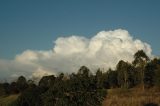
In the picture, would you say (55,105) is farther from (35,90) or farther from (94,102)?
(35,90)

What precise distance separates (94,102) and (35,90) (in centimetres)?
821

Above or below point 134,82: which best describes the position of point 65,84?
below

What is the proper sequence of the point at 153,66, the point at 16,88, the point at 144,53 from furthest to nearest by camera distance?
the point at 16,88 < the point at 153,66 < the point at 144,53


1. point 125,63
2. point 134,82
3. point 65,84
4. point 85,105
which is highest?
point 125,63

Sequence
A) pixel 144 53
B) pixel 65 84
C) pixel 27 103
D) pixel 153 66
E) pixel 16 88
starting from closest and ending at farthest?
pixel 65 84, pixel 27 103, pixel 144 53, pixel 153 66, pixel 16 88

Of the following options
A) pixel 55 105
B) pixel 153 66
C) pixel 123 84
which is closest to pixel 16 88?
pixel 123 84

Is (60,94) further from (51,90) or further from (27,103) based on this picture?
(27,103)

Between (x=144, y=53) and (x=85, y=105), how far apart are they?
166ft

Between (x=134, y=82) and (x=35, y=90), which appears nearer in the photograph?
(x=35, y=90)

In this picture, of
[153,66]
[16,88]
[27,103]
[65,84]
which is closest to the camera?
[65,84]

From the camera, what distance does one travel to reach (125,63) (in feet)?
274

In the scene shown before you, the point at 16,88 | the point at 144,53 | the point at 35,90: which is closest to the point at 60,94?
the point at 35,90

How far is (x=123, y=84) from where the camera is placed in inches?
3221

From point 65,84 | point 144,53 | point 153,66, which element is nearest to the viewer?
point 65,84
